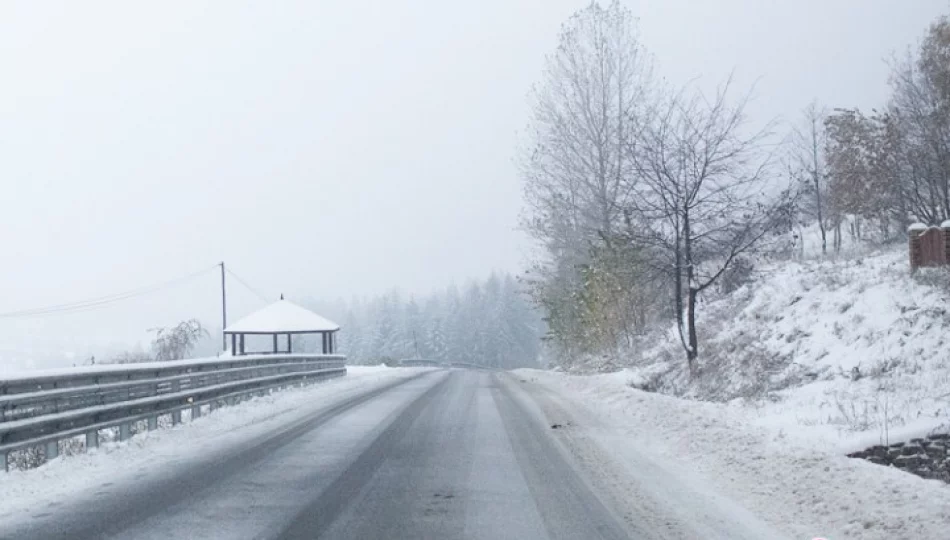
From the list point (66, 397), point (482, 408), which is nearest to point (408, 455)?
point (66, 397)

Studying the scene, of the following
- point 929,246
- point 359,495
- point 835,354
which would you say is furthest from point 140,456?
point 929,246

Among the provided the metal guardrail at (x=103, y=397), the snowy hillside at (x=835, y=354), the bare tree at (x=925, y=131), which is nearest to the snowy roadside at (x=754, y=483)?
the snowy hillside at (x=835, y=354)

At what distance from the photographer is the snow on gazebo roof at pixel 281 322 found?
4572 cm

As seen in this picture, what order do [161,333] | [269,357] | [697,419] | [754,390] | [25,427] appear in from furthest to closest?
[161,333] < [269,357] < [754,390] < [697,419] < [25,427]

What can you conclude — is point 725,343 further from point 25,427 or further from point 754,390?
point 25,427

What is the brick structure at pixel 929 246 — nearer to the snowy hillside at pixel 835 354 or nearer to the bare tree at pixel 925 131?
the snowy hillside at pixel 835 354

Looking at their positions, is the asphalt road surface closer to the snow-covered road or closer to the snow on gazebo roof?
the snow-covered road

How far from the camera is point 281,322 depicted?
4644cm

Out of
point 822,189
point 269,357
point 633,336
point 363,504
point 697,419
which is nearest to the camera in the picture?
point 363,504

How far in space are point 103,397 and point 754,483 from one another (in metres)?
8.84

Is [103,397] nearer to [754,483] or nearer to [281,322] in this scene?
[754,483]

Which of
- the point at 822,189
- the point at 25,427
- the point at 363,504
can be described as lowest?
the point at 363,504

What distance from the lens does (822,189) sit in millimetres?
51000

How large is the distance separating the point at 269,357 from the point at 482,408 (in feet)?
23.3
